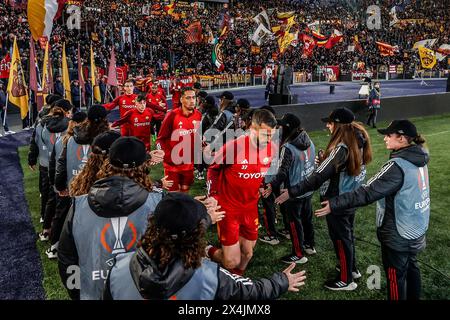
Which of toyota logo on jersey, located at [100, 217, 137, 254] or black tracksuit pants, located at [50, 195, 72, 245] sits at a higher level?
toyota logo on jersey, located at [100, 217, 137, 254]

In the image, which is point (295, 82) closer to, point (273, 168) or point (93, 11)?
point (93, 11)

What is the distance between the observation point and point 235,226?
4418 millimetres

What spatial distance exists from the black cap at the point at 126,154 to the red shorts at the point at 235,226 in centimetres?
182

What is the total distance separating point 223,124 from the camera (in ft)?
28.5

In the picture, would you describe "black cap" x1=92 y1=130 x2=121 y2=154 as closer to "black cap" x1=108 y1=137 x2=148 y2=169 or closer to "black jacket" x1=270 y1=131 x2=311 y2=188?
"black cap" x1=108 y1=137 x2=148 y2=169

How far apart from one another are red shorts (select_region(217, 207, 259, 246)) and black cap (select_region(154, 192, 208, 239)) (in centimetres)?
234

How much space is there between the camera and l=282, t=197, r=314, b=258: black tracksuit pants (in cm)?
542

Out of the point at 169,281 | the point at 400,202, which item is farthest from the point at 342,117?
the point at 169,281

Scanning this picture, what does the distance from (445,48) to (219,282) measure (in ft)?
103

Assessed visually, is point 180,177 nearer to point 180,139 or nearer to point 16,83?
point 180,139

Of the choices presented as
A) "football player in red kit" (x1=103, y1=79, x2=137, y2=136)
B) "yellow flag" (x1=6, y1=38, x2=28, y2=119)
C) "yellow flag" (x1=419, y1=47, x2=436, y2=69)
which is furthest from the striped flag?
"yellow flag" (x1=419, y1=47, x2=436, y2=69)

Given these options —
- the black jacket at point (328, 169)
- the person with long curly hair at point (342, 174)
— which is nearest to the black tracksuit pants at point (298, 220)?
the person with long curly hair at point (342, 174)

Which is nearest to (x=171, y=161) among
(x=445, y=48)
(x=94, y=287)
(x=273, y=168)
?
(x=273, y=168)

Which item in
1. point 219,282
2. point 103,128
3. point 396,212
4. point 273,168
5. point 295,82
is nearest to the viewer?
point 219,282
